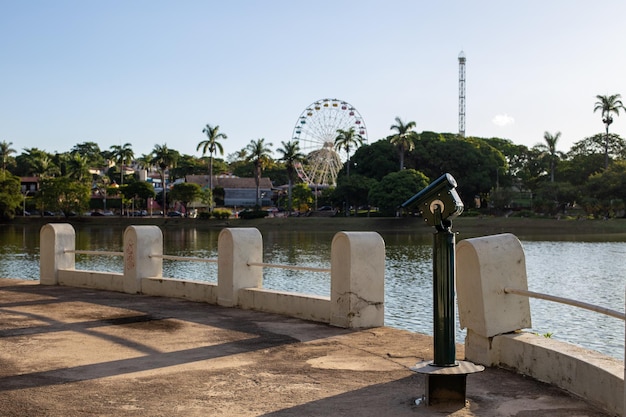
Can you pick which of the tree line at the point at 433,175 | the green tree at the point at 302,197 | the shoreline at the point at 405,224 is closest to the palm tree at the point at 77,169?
the tree line at the point at 433,175

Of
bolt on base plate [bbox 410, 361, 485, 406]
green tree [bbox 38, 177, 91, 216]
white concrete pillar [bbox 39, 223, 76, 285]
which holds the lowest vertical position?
bolt on base plate [bbox 410, 361, 485, 406]

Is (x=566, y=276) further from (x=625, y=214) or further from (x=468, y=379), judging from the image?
(x=625, y=214)

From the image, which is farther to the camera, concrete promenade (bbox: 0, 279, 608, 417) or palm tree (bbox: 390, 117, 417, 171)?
palm tree (bbox: 390, 117, 417, 171)

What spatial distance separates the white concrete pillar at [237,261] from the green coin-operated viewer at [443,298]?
5.41m

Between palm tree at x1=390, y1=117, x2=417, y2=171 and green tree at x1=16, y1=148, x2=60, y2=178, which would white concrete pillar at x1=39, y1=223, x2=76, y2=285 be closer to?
palm tree at x1=390, y1=117, x2=417, y2=171

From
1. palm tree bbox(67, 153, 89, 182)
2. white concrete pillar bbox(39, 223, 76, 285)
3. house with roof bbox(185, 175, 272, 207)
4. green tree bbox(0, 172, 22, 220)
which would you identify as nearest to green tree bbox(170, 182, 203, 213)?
palm tree bbox(67, 153, 89, 182)

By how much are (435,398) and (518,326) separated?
5.70ft

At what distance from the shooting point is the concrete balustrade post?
6996 millimetres

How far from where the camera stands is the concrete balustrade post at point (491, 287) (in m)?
7.00

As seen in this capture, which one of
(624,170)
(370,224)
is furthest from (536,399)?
(624,170)

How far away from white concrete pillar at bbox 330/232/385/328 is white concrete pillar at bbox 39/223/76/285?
295 inches

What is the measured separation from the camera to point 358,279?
9.25m

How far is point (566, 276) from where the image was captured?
3731 centimetres

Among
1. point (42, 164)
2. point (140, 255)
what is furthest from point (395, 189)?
point (140, 255)
